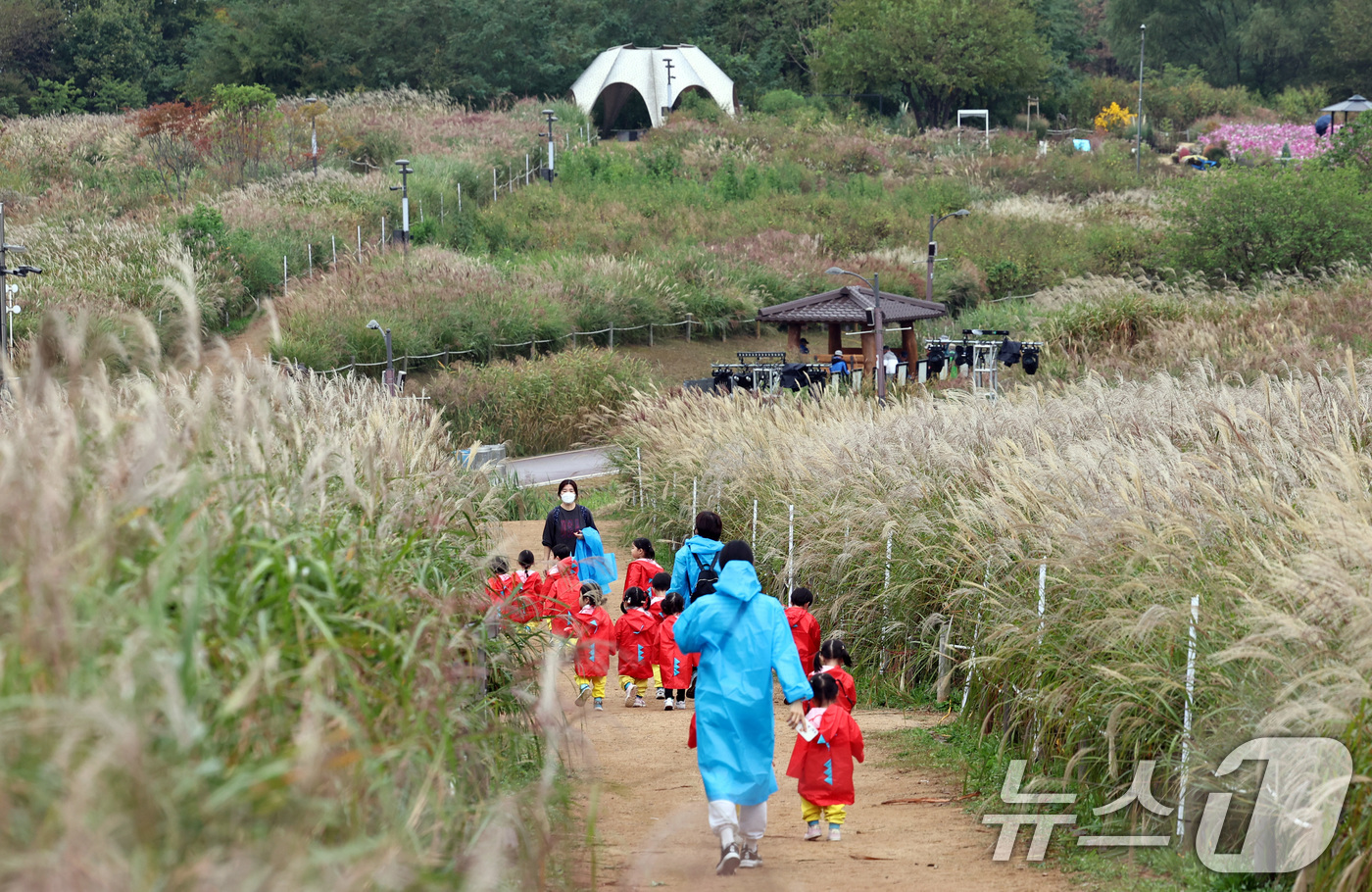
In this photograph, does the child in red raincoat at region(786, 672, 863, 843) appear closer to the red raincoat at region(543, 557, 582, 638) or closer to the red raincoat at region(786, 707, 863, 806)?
the red raincoat at region(786, 707, 863, 806)

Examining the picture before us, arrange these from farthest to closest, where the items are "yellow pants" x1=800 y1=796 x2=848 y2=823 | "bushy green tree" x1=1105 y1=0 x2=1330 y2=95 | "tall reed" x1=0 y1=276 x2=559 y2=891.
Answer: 1. "bushy green tree" x1=1105 y1=0 x2=1330 y2=95
2. "yellow pants" x1=800 y1=796 x2=848 y2=823
3. "tall reed" x1=0 y1=276 x2=559 y2=891

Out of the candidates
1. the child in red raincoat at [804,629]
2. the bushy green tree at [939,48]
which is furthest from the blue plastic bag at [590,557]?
the bushy green tree at [939,48]

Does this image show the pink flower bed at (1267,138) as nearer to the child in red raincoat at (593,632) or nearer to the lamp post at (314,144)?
the lamp post at (314,144)

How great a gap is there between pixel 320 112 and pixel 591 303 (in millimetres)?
20098

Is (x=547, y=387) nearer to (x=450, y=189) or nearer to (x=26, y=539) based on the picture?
(x=450, y=189)

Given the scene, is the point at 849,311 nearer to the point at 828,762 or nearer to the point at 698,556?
the point at 698,556

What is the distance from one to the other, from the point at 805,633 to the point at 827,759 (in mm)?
2499

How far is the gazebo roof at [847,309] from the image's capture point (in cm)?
2641

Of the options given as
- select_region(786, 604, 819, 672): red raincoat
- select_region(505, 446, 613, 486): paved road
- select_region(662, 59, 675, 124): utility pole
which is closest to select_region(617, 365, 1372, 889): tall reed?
select_region(786, 604, 819, 672): red raincoat

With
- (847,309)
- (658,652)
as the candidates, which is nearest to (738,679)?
(658,652)

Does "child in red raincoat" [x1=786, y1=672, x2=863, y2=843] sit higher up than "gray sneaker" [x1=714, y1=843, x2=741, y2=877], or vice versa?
"child in red raincoat" [x1=786, y1=672, x2=863, y2=843]

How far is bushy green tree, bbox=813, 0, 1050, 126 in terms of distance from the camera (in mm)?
62406

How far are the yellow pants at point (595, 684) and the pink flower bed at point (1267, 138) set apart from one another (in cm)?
5203

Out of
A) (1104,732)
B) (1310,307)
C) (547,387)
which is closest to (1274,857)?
(1104,732)
